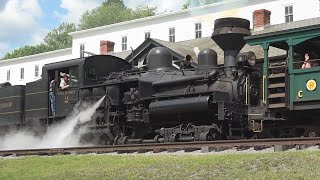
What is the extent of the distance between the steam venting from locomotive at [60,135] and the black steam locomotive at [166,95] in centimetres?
26

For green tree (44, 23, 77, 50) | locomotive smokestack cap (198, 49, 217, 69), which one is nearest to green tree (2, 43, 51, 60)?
green tree (44, 23, 77, 50)

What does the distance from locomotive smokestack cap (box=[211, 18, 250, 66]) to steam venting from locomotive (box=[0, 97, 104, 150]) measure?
160 inches

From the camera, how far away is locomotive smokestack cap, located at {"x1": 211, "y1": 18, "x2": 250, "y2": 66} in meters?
14.0

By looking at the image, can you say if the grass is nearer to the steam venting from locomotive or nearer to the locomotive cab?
the locomotive cab

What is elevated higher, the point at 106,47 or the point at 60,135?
the point at 106,47

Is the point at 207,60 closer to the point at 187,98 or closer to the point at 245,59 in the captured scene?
the point at 245,59

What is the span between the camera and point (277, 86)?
1225cm

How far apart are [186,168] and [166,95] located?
6.33 m

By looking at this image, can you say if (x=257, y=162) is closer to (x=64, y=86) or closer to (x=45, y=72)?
(x=64, y=86)

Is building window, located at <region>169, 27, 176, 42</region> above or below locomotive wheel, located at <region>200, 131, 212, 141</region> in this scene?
above

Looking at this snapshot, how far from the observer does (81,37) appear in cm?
4672

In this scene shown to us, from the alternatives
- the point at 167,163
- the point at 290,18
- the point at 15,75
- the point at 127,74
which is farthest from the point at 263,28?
the point at 15,75

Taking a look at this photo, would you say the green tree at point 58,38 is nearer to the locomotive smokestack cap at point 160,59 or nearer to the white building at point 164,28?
the white building at point 164,28

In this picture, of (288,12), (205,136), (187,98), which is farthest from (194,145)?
(288,12)
